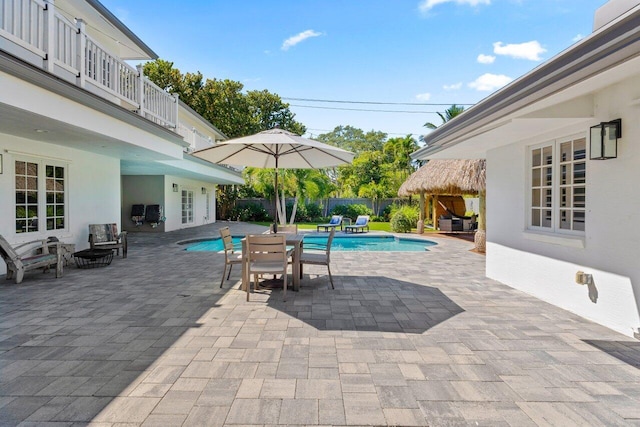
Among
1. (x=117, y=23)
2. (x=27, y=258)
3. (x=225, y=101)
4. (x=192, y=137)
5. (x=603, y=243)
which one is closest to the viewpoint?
(x=603, y=243)

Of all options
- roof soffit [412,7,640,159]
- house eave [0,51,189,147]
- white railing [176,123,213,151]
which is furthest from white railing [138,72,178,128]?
roof soffit [412,7,640,159]

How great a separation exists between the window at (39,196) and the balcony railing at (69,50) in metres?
2.33

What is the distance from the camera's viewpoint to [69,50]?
6.35 meters

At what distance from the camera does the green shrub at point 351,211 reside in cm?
2698

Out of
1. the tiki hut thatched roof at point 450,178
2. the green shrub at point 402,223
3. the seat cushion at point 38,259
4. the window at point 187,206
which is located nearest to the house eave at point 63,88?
the seat cushion at point 38,259

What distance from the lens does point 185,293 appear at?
242 inches

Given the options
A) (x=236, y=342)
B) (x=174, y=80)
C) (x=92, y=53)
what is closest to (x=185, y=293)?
(x=236, y=342)

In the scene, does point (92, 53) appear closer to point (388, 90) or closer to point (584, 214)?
point (584, 214)

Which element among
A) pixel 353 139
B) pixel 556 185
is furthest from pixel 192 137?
pixel 353 139

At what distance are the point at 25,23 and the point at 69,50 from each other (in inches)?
41.6

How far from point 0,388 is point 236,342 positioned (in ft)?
6.48

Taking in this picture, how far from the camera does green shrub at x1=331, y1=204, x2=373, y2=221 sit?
26984 mm

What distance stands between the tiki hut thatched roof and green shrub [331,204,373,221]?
7.93 m

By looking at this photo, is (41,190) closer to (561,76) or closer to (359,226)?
(561,76)
